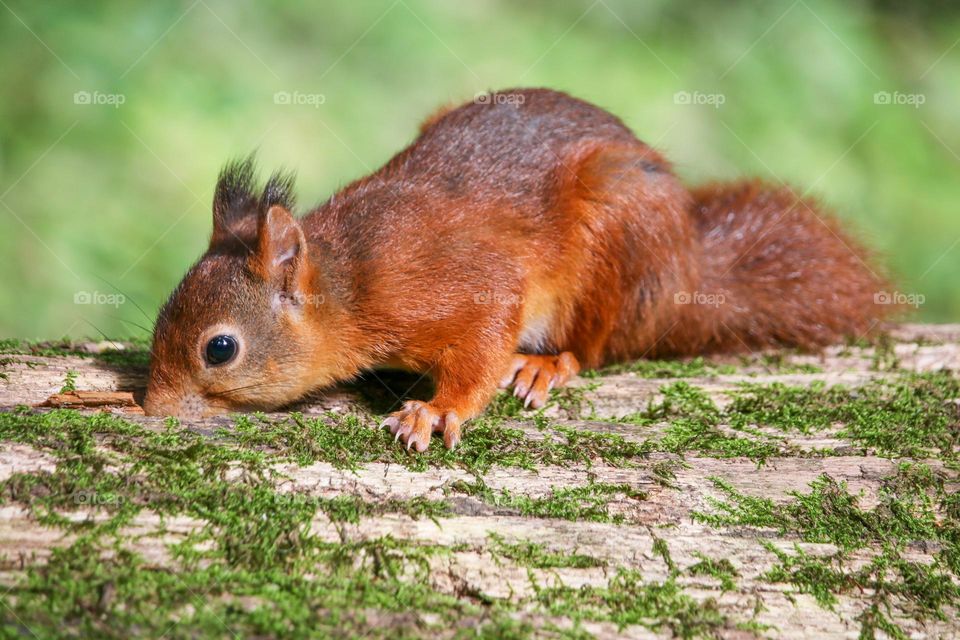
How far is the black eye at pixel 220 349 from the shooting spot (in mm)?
3340

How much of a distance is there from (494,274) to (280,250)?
0.90m

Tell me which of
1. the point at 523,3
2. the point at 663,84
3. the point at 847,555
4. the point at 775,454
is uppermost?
the point at 523,3

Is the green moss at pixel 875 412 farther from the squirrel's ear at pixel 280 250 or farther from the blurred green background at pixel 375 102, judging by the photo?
the squirrel's ear at pixel 280 250

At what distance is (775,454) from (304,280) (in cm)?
189

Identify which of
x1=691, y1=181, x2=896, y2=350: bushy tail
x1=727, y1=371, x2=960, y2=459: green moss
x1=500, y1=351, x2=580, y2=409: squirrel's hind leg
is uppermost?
x1=691, y1=181, x2=896, y2=350: bushy tail

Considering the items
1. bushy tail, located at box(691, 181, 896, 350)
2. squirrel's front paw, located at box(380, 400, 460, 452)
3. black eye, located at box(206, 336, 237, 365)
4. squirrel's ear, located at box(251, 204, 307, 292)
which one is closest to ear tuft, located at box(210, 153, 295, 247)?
squirrel's ear, located at box(251, 204, 307, 292)

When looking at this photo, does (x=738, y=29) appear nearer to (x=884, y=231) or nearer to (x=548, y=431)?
(x=884, y=231)

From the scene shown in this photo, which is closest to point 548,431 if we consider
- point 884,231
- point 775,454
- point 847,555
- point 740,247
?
point 775,454

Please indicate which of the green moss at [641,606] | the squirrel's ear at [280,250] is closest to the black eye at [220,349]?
the squirrel's ear at [280,250]

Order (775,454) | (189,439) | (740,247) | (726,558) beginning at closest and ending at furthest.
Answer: (726,558) → (189,439) → (775,454) → (740,247)

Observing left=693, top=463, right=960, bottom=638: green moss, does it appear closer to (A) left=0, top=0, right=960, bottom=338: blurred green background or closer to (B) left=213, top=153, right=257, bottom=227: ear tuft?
(B) left=213, top=153, right=257, bottom=227: ear tuft

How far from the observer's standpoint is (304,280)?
138 inches

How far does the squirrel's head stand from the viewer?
3.32 meters

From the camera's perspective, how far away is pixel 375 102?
7387 mm
